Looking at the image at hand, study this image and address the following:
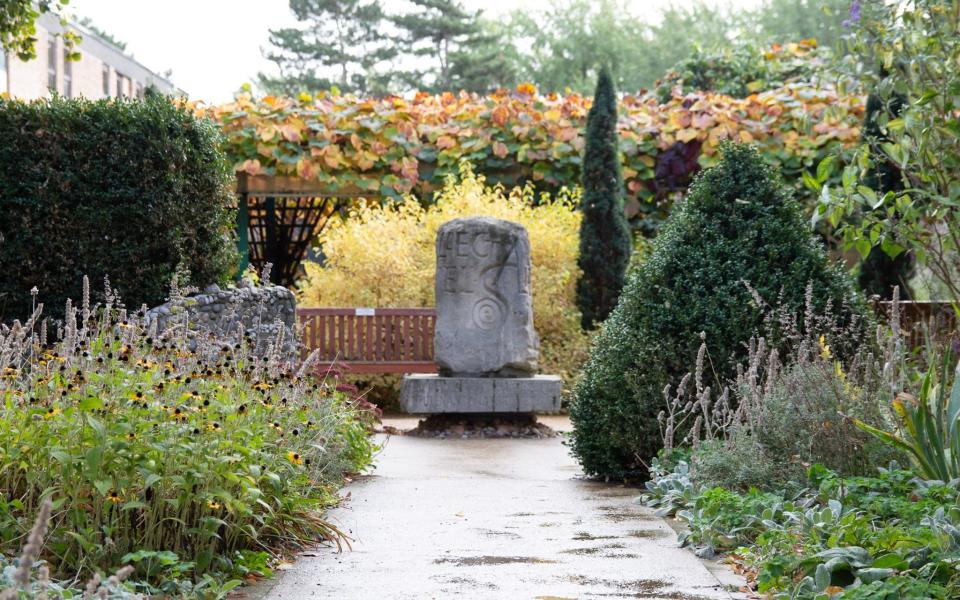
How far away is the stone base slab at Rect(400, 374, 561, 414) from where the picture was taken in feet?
36.3

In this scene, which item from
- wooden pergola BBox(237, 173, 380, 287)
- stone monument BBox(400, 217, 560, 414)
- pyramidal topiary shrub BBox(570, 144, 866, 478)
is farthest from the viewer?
wooden pergola BBox(237, 173, 380, 287)

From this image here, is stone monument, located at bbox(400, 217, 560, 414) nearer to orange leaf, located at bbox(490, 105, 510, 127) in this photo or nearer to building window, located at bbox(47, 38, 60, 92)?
orange leaf, located at bbox(490, 105, 510, 127)

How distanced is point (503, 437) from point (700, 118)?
662 centimetres

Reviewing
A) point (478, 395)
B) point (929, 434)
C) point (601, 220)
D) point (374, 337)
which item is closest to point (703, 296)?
point (929, 434)

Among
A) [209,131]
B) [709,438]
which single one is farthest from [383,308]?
[709,438]

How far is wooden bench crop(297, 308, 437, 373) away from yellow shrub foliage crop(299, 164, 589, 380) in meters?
0.98

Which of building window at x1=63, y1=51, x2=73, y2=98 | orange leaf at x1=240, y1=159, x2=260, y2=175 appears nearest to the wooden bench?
orange leaf at x1=240, y1=159, x2=260, y2=175

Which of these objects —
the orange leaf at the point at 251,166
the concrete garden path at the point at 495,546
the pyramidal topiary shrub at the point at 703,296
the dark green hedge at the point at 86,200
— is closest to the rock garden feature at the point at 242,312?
the dark green hedge at the point at 86,200

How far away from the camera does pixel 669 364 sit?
6750mm

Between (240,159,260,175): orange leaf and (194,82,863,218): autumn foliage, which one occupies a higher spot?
(194,82,863,218): autumn foliage

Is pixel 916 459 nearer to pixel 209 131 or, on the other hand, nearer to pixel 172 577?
pixel 172 577

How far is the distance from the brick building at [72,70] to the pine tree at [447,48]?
7.45m

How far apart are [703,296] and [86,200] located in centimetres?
478

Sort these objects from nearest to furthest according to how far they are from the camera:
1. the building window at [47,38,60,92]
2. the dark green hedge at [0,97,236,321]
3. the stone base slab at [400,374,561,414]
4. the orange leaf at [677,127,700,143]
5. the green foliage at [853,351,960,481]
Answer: the green foliage at [853,351,960,481], the dark green hedge at [0,97,236,321], the stone base slab at [400,374,561,414], the orange leaf at [677,127,700,143], the building window at [47,38,60,92]
